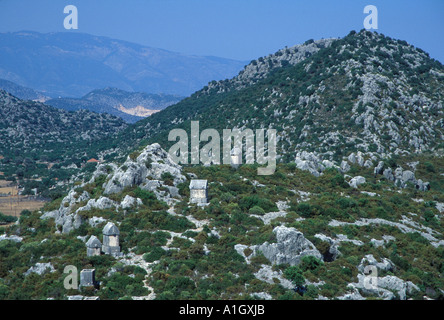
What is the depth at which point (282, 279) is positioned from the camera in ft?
133

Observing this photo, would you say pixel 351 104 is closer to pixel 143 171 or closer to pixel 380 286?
pixel 143 171

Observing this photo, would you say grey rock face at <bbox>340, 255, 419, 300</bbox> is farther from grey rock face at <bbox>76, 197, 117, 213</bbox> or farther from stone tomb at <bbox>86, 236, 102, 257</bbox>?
grey rock face at <bbox>76, 197, 117, 213</bbox>

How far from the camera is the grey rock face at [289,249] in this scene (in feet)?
141

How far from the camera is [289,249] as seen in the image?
4334cm

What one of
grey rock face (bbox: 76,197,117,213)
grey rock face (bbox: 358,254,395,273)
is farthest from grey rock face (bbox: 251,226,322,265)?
grey rock face (bbox: 76,197,117,213)

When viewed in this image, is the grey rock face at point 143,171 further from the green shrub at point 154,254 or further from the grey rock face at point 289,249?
the grey rock face at point 289,249

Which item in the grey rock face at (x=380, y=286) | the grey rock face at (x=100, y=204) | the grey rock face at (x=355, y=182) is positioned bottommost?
the grey rock face at (x=380, y=286)

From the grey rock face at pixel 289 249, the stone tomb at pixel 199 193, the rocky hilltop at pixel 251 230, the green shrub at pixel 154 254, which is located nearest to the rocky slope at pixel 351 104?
the rocky hilltop at pixel 251 230

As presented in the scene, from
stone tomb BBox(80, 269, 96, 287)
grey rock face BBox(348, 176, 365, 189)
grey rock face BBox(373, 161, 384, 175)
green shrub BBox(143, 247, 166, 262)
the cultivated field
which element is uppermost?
grey rock face BBox(373, 161, 384, 175)

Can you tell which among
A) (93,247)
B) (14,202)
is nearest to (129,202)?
(93,247)

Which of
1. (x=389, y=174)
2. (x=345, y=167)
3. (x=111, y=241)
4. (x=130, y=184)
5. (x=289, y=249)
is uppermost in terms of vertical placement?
(x=345, y=167)

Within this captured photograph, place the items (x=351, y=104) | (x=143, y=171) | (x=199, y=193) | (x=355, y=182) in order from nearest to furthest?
(x=199, y=193), (x=143, y=171), (x=355, y=182), (x=351, y=104)

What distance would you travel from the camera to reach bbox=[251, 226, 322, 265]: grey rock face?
4300cm

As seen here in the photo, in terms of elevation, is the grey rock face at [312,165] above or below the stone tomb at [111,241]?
above
